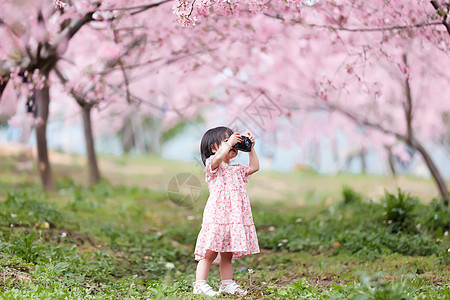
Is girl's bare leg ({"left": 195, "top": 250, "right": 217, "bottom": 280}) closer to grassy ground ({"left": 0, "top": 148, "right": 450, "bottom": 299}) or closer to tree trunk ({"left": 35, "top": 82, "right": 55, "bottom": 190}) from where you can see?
grassy ground ({"left": 0, "top": 148, "right": 450, "bottom": 299})

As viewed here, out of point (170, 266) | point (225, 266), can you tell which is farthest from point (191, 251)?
point (225, 266)

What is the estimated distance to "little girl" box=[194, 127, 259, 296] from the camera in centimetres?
380

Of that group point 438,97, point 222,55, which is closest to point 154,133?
point 438,97

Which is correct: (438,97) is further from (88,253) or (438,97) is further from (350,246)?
(88,253)

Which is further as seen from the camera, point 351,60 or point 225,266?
point 351,60

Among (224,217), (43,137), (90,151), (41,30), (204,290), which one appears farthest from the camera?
(90,151)

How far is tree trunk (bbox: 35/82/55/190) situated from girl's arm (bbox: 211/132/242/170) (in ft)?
19.1

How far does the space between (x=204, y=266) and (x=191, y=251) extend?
2.01 meters

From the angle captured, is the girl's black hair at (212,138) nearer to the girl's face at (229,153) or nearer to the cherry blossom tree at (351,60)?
the girl's face at (229,153)

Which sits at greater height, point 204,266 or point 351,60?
point 351,60

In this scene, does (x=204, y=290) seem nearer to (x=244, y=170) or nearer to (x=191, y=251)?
(x=244, y=170)

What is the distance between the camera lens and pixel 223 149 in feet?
12.5

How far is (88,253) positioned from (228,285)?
5.90ft

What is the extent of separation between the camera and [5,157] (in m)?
13.8
